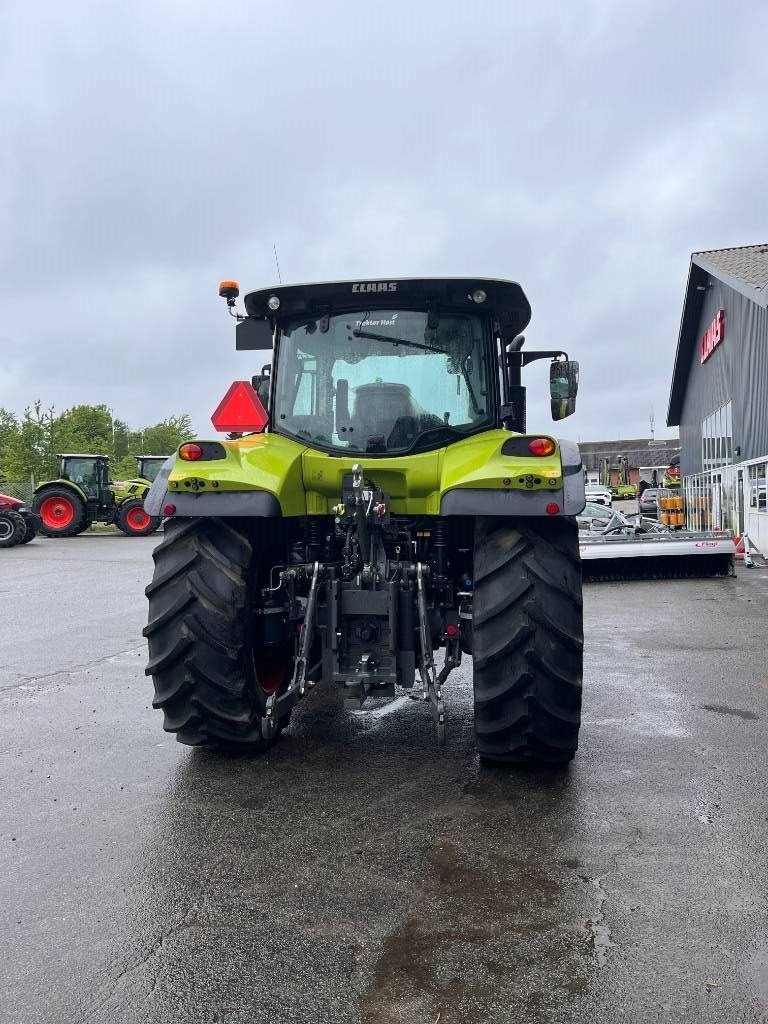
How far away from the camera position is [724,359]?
22641 mm

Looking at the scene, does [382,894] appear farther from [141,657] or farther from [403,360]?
[141,657]

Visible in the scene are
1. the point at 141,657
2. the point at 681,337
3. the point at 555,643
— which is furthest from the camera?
the point at 681,337

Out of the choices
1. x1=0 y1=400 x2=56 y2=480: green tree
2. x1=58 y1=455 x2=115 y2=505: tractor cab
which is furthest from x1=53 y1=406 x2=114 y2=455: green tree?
x1=58 y1=455 x2=115 y2=505: tractor cab

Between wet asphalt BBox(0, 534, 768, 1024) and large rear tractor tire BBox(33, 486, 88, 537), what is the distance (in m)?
18.9

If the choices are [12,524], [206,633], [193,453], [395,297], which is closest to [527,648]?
[206,633]

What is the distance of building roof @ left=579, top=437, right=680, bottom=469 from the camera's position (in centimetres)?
6956

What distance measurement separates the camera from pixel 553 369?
17.0ft

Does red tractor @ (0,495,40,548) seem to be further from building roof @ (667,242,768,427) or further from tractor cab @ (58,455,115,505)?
building roof @ (667,242,768,427)

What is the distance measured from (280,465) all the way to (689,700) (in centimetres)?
334

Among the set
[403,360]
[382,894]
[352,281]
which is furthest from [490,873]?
[352,281]

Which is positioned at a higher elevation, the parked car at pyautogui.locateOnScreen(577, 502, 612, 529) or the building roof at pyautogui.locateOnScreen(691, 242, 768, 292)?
the building roof at pyautogui.locateOnScreen(691, 242, 768, 292)

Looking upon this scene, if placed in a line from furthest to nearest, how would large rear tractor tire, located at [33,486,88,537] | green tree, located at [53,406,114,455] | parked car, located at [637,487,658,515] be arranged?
green tree, located at [53,406,114,455] → parked car, located at [637,487,658,515] → large rear tractor tire, located at [33,486,88,537]

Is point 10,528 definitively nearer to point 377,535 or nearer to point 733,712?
point 377,535

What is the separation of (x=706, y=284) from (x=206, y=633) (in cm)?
2423
